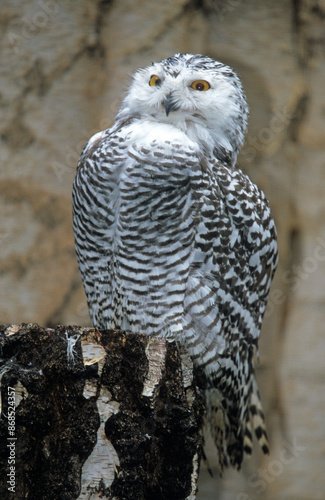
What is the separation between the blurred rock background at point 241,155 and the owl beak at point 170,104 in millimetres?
1261

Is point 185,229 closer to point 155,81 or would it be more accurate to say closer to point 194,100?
point 194,100

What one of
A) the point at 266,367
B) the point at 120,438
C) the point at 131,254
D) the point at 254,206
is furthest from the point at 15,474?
the point at 266,367

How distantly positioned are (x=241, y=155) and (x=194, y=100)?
4.42 feet

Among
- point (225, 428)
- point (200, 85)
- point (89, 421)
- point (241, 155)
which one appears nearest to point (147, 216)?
point (200, 85)

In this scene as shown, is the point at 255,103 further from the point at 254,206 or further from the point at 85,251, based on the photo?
the point at 85,251

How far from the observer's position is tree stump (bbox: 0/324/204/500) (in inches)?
72.9

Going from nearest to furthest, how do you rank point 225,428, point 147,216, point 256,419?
1. point 147,216
2. point 225,428
3. point 256,419

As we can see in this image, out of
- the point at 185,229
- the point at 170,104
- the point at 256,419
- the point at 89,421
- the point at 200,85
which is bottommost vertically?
the point at 89,421

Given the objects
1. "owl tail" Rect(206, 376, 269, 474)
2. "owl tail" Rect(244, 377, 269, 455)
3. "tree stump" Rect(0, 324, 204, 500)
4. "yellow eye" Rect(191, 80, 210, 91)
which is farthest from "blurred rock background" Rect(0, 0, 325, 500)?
"tree stump" Rect(0, 324, 204, 500)

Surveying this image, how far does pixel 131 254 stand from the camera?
8.24 feet

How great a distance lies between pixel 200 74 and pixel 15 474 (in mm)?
1842

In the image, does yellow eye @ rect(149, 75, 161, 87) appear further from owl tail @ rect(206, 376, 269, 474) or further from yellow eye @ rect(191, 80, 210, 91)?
owl tail @ rect(206, 376, 269, 474)

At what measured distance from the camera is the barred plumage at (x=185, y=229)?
2465mm

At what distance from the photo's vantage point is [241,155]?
3.97 metres
